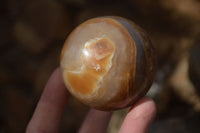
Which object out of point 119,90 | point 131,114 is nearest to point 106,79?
point 119,90

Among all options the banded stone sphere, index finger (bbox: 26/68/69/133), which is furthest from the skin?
the banded stone sphere

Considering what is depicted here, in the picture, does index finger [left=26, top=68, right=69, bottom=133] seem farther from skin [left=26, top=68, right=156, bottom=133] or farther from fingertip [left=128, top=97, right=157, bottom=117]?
fingertip [left=128, top=97, right=157, bottom=117]

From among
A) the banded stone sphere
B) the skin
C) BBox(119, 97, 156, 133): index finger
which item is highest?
the banded stone sphere

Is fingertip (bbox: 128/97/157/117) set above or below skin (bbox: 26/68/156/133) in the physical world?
above

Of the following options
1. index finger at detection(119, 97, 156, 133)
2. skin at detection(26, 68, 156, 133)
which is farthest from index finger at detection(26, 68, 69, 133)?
index finger at detection(119, 97, 156, 133)

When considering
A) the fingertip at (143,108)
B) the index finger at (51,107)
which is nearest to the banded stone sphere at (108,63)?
the fingertip at (143,108)

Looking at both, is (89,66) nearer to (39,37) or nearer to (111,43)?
(111,43)

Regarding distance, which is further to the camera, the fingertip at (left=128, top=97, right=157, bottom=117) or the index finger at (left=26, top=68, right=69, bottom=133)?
the index finger at (left=26, top=68, right=69, bottom=133)

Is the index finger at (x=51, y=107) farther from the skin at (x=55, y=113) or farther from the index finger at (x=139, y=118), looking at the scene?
the index finger at (x=139, y=118)
